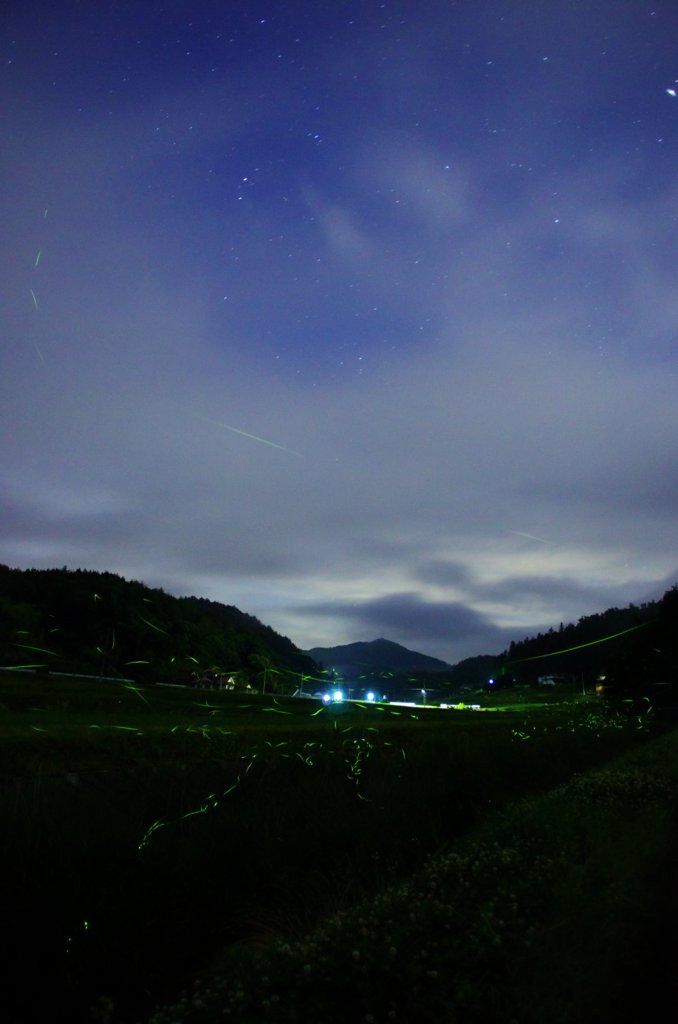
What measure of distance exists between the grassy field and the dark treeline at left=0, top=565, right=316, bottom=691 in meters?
44.3

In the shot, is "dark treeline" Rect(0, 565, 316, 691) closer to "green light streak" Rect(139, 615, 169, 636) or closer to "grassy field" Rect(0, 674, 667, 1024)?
"green light streak" Rect(139, 615, 169, 636)

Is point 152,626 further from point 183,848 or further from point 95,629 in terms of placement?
point 183,848

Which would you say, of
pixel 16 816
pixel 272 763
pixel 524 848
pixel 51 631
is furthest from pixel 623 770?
pixel 51 631

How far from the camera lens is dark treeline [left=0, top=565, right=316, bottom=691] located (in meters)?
58.4

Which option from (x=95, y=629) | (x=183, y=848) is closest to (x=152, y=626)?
(x=95, y=629)

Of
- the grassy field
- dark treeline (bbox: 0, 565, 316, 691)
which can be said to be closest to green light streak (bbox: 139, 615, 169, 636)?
dark treeline (bbox: 0, 565, 316, 691)

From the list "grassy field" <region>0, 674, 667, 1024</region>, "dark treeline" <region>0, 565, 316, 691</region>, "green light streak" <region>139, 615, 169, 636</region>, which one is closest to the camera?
"grassy field" <region>0, 674, 667, 1024</region>

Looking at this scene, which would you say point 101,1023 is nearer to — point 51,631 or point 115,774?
point 115,774

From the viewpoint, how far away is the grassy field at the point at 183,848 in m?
4.83

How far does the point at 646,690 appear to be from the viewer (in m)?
55.9

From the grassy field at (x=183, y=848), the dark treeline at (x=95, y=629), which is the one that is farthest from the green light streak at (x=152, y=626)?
the grassy field at (x=183, y=848)

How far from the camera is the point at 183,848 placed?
6.54m

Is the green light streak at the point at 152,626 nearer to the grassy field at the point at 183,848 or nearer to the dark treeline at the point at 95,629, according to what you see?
the dark treeline at the point at 95,629

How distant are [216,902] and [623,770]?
38.7 feet
